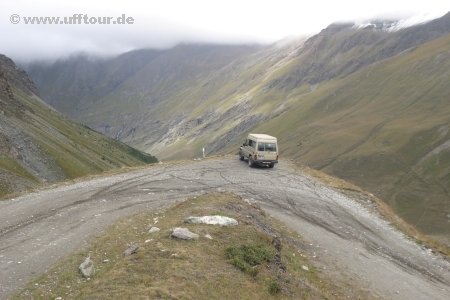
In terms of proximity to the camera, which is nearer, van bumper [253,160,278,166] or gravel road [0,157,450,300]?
gravel road [0,157,450,300]

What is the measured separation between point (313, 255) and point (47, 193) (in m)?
17.1

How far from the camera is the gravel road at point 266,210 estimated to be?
47.7 ft

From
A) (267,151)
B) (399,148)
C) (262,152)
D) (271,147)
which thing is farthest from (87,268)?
(399,148)

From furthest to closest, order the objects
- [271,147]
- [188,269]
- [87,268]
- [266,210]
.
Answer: [271,147], [266,210], [87,268], [188,269]

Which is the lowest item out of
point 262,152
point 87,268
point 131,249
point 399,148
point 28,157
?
point 399,148

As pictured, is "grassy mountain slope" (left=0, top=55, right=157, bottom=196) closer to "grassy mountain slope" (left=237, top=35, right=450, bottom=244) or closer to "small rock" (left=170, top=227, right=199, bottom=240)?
"small rock" (left=170, top=227, right=199, bottom=240)

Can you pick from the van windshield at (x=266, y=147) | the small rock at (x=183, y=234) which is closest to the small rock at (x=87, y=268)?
the small rock at (x=183, y=234)

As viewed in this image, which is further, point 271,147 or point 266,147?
point 271,147

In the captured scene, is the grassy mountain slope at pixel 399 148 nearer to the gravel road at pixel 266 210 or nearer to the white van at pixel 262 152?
the white van at pixel 262 152

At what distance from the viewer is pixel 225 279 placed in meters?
11.3

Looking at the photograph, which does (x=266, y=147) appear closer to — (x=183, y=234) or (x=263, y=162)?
(x=263, y=162)

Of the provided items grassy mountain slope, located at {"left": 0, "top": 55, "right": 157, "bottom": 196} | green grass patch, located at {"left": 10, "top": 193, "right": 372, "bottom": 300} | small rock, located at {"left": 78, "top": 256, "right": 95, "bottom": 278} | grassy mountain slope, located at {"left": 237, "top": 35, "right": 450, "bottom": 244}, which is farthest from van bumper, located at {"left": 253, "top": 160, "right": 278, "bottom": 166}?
grassy mountain slope, located at {"left": 237, "top": 35, "right": 450, "bottom": 244}

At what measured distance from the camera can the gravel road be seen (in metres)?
14.5

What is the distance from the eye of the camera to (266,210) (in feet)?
77.7
